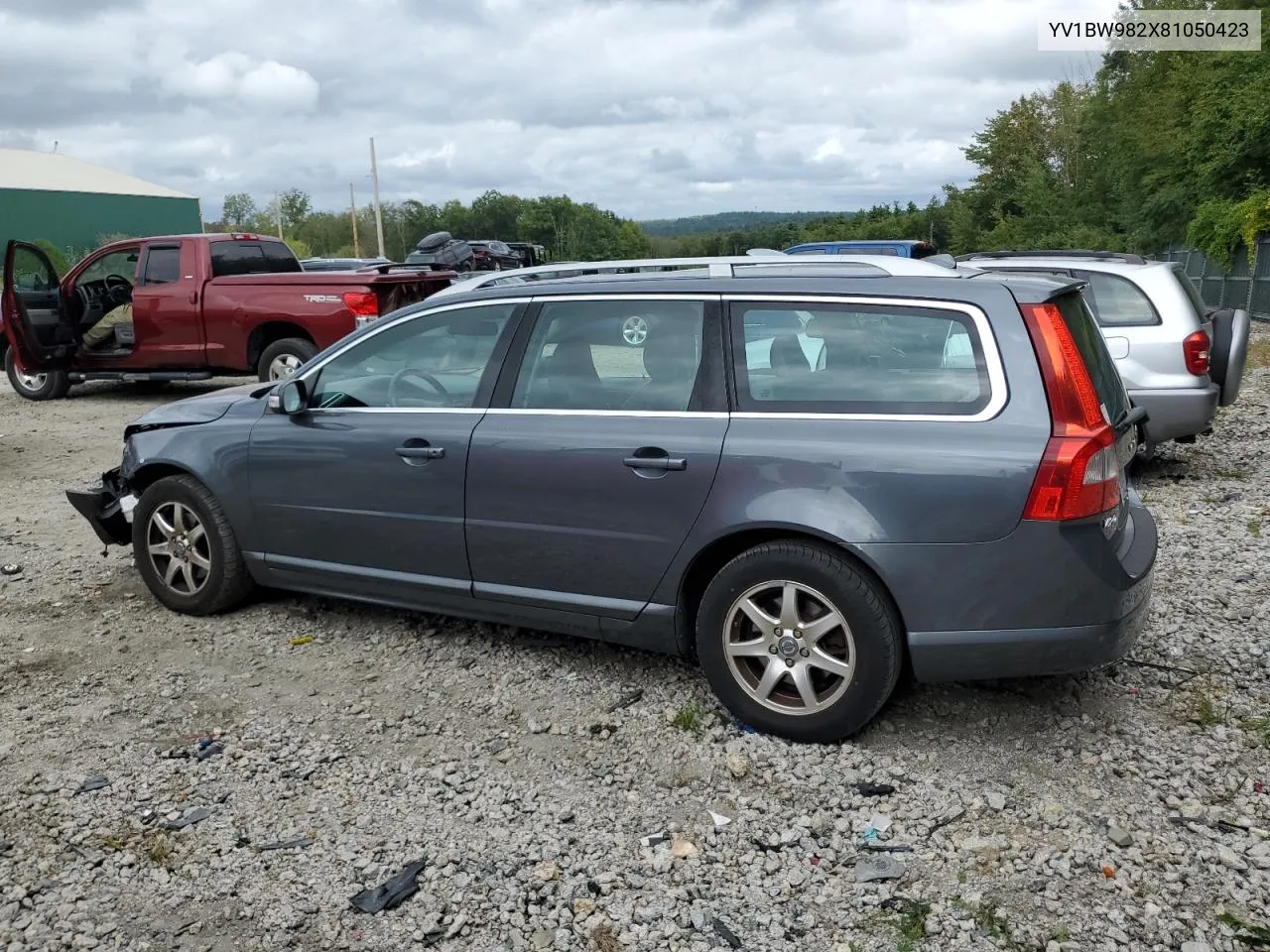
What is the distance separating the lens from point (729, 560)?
13.1ft

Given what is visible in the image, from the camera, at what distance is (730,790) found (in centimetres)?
367

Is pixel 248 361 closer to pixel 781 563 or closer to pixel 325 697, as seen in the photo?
pixel 325 697

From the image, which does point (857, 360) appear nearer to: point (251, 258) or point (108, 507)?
point (108, 507)

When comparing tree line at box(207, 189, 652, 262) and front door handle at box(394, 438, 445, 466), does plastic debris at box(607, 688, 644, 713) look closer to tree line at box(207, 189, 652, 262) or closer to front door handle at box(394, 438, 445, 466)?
front door handle at box(394, 438, 445, 466)

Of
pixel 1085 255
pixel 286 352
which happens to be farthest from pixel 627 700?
pixel 286 352

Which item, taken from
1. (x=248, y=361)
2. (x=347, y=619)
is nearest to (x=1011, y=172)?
(x=248, y=361)

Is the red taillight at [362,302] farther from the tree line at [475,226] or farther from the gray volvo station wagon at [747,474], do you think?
the tree line at [475,226]

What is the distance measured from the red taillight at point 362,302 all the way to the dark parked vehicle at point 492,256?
651 inches

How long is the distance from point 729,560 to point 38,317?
11.8 m

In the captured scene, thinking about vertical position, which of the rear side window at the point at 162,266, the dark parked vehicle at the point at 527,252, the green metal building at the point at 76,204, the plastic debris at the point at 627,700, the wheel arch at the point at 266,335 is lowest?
the plastic debris at the point at 627,700

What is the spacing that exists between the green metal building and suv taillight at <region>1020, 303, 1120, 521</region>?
188 ft

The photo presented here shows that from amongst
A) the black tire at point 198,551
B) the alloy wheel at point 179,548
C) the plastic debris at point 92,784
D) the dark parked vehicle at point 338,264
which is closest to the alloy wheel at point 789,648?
the plastic debris at point 92,784

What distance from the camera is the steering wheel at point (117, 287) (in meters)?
13.1

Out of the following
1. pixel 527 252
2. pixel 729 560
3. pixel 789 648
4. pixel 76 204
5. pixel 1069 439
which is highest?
pixel 76 204
